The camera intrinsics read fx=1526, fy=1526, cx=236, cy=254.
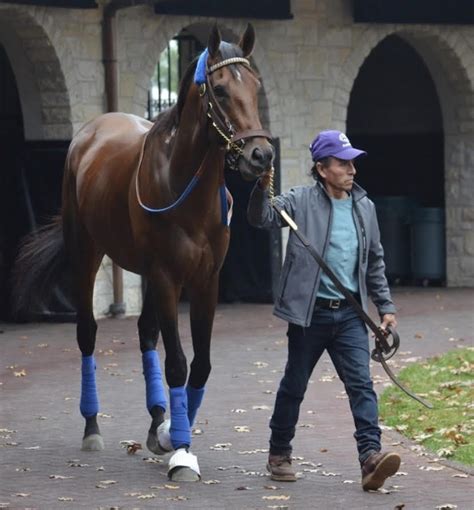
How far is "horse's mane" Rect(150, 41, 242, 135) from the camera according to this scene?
7.67 metres

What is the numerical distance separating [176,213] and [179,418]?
1.08 m

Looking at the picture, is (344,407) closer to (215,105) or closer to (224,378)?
(224,378)

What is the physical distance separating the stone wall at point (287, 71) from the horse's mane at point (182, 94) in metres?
7.15

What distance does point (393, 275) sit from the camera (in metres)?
21.2

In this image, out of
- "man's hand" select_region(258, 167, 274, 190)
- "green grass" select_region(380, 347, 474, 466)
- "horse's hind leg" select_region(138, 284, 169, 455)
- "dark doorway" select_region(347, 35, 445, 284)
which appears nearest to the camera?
"man's hand" select_region(258, 167, 274, 190)

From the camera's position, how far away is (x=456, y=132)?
20359mm

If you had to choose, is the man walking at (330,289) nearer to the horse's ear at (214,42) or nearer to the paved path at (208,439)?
the paved path at (208,439)

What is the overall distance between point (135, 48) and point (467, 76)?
535 centimetres

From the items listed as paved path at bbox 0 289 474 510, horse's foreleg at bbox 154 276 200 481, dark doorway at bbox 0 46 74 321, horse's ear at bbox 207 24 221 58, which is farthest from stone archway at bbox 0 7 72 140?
horse's ear at bbox 207 24 221 58

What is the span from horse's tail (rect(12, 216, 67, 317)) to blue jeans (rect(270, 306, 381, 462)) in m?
2.79

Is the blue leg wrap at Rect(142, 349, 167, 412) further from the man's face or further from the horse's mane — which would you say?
the man's face

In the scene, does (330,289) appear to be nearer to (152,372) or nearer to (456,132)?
(152,372)

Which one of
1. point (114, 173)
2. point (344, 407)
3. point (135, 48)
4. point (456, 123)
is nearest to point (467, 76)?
point (456, 123)

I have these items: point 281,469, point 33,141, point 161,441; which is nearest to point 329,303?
point 281,469
